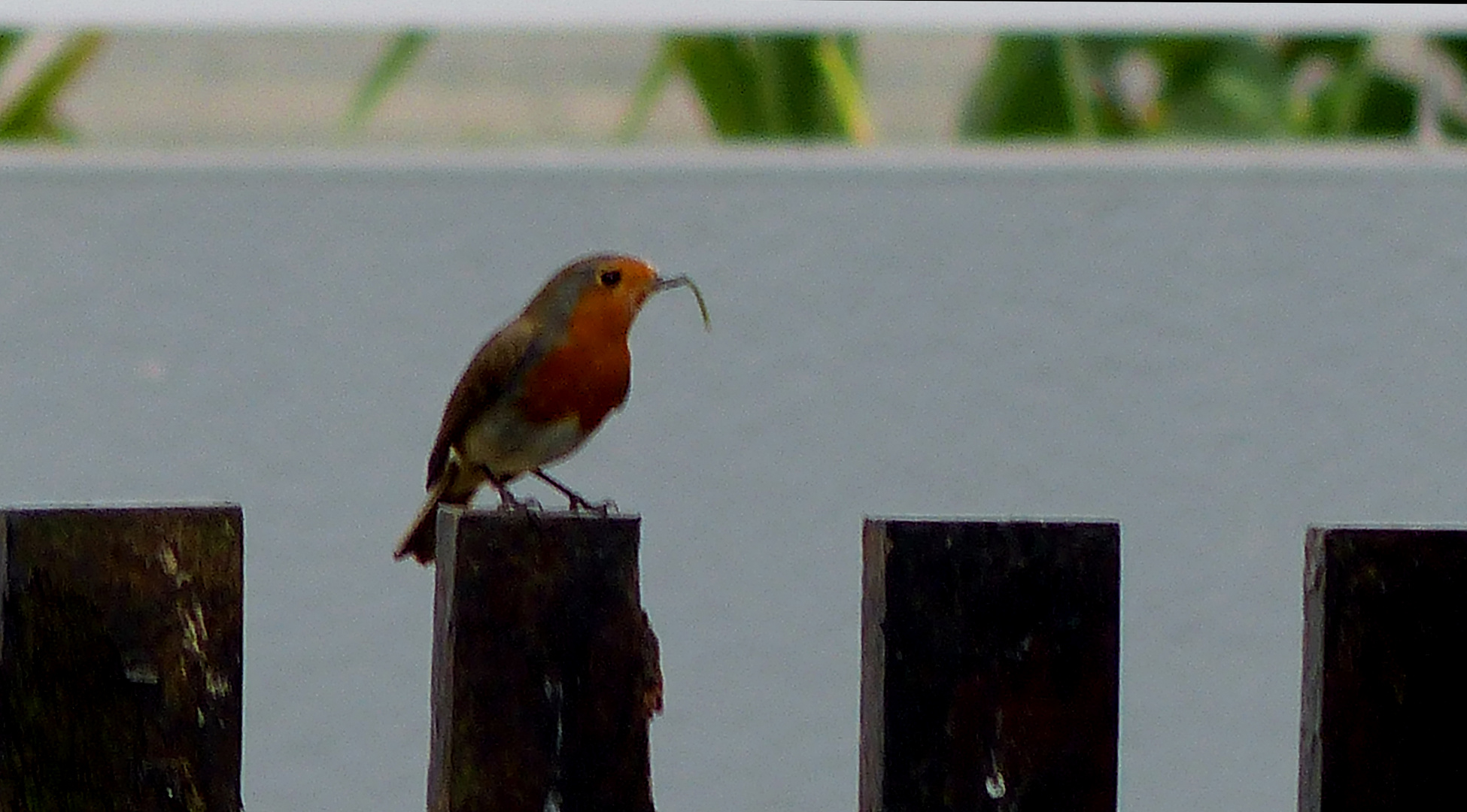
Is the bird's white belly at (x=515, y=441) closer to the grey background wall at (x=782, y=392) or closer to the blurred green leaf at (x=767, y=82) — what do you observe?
the grey background wall at (x=782, y=392)

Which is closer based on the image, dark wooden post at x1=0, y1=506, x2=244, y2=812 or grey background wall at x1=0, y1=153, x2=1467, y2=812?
dark wooden post at x1=0, y1=506, x2=244, y2=812

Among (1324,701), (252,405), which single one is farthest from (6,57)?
(1324,701)

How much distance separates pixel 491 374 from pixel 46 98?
2140 mm

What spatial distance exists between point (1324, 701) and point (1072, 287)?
3.25 metres

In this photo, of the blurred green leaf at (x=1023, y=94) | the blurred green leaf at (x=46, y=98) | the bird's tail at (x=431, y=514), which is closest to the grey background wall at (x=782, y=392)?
the blurred green leaf at (x=1023, y=94)

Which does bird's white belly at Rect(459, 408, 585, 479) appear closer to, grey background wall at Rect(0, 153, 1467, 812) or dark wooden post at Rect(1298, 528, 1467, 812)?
grey background wall at Rect(0, 153, 1467, 812)

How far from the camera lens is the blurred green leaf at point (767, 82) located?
16.0ft

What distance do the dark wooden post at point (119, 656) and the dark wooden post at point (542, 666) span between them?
0.16m

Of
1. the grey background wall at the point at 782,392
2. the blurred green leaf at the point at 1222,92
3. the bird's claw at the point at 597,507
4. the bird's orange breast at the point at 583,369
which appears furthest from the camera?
the blurred green leaf at the point at 1222,92

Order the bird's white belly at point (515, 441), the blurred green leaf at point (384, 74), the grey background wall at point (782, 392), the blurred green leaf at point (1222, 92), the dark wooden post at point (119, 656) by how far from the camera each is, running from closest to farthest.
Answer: the dark wooden post at point (119, 656) < the bird's white belly at point (515, 441) < the grey background wall at point (782, 392) < the blurred green leaf at point (384, 74) < the blurred green leaf at point (1222, 92)

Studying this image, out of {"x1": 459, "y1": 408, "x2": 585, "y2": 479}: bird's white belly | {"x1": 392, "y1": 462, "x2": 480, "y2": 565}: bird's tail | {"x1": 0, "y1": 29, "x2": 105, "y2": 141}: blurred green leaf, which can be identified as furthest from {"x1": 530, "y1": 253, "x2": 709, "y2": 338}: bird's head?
{"x1": 0, "y1": 29, "x2": 105, "y2": 141}: blurred green leaf

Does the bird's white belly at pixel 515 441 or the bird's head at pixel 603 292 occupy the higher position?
the bird's head at pixel 603 292

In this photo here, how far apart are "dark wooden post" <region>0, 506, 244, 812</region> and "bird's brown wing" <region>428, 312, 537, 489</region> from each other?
1730 millimetres

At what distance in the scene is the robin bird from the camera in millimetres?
3135
